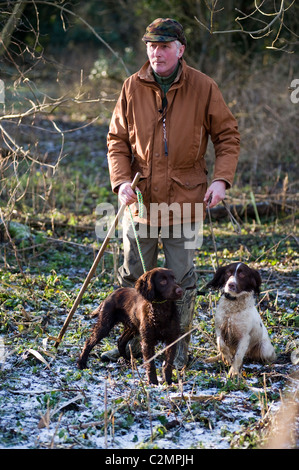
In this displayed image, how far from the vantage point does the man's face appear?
4.64 meters

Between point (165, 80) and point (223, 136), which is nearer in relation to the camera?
point (165, 80)

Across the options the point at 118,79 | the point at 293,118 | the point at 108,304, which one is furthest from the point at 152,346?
the point at 118,79

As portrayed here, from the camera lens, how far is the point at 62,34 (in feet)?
78.4

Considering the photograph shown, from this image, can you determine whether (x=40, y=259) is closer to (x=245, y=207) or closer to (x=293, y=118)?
(x=245, y=207)

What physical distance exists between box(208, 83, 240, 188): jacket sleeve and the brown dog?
0.91 metres

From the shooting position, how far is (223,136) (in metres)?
4.93

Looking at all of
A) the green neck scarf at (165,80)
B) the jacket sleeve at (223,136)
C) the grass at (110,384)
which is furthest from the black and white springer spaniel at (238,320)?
the green neck scarf at (165,80)

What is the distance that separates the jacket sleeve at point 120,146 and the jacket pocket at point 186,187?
1.19ft

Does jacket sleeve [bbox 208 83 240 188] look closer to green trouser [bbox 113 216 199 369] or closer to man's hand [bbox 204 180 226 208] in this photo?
man's hand [bbox 204 180 226 208]

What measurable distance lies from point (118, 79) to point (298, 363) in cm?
1173

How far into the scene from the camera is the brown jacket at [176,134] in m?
4.77

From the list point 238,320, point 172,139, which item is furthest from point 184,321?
point 172,139

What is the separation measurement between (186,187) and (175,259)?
588mm

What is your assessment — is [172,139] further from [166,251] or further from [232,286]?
[232,286]
